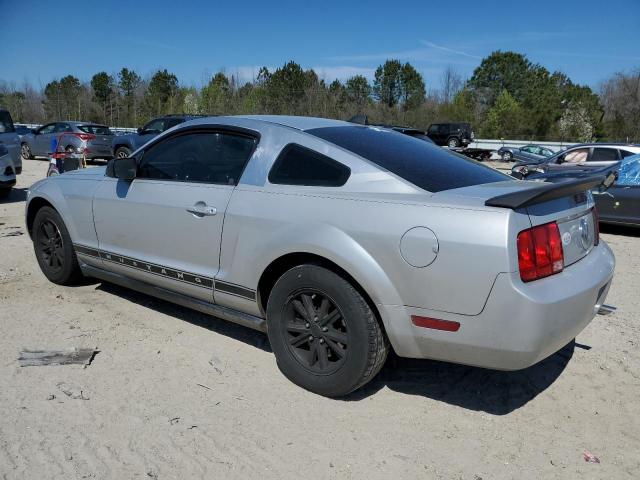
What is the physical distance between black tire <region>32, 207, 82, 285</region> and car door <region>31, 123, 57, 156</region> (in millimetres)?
16818

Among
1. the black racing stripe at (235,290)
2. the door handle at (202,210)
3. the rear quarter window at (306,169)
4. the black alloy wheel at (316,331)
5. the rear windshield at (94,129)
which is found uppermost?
the rear windshield at (94,129)

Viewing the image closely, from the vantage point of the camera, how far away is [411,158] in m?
3.45

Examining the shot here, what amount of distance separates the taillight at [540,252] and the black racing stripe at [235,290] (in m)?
1.64

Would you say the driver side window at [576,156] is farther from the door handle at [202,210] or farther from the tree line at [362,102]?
the tree line at [362,102]

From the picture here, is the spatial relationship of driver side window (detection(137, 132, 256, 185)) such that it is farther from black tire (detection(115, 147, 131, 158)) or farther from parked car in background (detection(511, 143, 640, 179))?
black tire (detection(115, 147, 131, 158))

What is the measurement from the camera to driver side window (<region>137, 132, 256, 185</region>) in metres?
3.69

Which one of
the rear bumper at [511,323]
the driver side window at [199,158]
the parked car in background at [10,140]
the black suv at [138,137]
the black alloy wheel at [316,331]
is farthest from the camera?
the black suv at [138,137]

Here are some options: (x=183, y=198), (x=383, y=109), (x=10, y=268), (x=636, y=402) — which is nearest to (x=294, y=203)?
(x=183, y=198)

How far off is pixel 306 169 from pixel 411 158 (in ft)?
2.23

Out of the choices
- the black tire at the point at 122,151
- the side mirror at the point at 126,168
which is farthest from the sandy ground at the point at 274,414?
the black tire at the point at 122,151

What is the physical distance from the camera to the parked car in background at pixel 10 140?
12.4 m

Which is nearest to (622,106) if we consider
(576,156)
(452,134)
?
(452,134)

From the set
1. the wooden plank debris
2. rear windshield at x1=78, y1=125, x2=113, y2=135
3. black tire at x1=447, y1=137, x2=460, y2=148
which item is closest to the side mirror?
the wooden plank debris

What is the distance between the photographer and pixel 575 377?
140 inches
